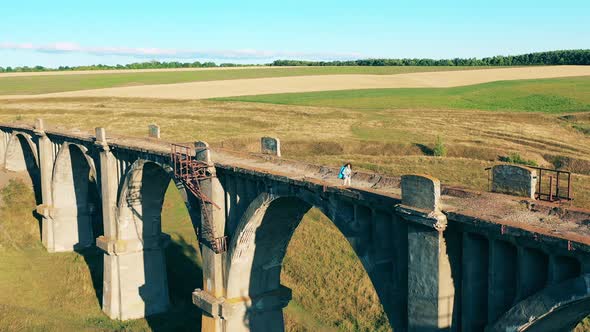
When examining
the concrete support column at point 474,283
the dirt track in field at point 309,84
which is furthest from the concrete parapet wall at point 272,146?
the dirt track in field at point 309,84

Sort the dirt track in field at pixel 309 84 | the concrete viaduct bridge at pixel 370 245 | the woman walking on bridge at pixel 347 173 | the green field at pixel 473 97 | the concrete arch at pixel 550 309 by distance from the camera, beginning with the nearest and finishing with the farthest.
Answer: the concrete arch at pixel 550 309, the concrete viaduct bridge at pixel 370 245, the woman walking on bridge at pixel 347 173, the green field at pixel 473 97, the dirt track in field at pixel 309 84

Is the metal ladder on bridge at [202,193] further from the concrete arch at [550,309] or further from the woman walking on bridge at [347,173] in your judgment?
the concrete arch at [550,309]

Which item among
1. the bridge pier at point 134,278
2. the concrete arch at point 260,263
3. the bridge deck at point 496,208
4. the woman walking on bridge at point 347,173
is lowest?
the bridge pier at point 134,278

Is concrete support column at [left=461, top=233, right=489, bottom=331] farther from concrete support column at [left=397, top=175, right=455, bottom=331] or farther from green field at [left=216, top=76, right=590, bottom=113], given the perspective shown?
green field at [left=216, top=76, right=590, bottom=113]

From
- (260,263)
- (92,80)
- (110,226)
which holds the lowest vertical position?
(110,226)

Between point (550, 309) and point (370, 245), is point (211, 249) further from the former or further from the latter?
point (550, 309)

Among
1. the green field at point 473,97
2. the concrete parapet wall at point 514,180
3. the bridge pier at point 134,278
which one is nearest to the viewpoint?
the concrete parapet wall at point 514,180

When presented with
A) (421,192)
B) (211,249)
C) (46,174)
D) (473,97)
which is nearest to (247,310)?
(211,249)

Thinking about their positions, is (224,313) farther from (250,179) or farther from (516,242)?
(516,242)
